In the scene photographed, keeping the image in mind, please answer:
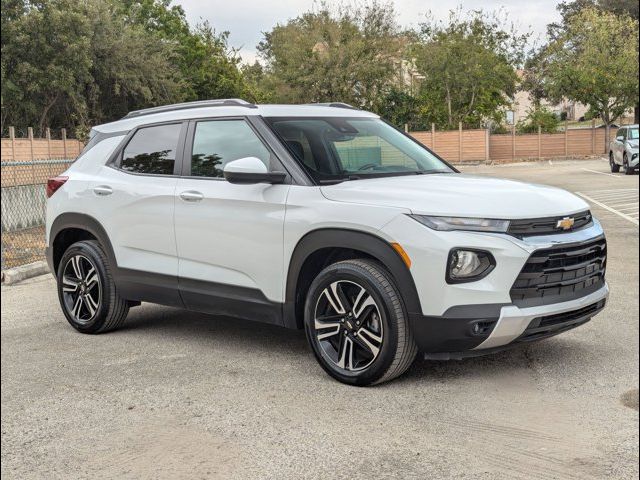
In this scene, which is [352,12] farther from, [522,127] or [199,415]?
[199,415]

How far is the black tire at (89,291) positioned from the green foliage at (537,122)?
44639 millimetres

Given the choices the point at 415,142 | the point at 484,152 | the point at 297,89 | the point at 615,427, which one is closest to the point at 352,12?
the point at 297,89

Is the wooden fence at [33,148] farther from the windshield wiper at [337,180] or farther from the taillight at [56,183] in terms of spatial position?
the windshield wiper at [337,180]

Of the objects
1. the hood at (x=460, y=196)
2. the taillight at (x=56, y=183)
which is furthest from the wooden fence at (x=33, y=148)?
the hood at (x=460, y=196)

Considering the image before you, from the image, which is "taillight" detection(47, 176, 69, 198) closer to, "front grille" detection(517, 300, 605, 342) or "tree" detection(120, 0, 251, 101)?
"front grille" detection(517, 300, 605, 342)

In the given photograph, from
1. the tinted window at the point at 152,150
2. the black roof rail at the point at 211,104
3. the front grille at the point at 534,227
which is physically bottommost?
the front grille at the point at 534,227

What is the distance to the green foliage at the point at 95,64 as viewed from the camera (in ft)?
108

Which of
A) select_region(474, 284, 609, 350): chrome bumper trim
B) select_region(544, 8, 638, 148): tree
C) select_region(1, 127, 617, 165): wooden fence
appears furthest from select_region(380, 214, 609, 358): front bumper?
select_region(1, 127, 617, 165): wooden fence

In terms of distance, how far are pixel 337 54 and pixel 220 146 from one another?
129 feet

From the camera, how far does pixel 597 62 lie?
2133cm

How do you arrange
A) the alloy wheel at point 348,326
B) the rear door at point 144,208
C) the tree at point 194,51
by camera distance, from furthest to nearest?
the tree at point 194,51, the rear door at point 144,208, the alloy wheel at point 348,326

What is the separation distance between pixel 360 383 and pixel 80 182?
315 cm

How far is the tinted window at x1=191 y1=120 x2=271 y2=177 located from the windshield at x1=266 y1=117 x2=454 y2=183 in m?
0.18

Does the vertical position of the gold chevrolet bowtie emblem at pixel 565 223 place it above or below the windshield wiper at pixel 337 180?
below
